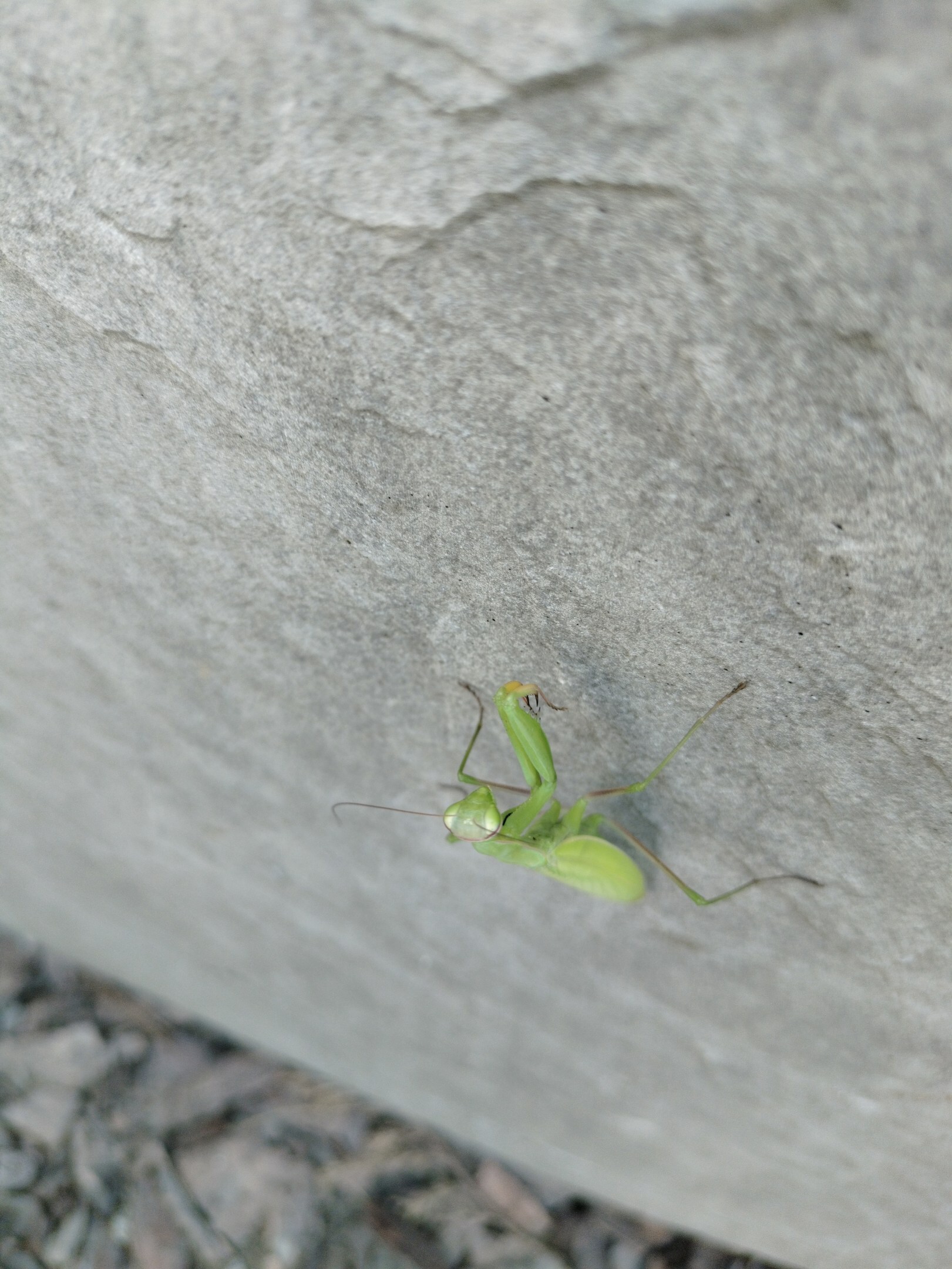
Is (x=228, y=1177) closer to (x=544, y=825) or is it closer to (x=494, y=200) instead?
(x=544, y=825)

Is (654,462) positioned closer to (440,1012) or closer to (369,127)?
(369,127)

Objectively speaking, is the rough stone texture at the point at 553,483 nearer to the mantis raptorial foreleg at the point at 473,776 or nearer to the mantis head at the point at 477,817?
the mantis raptorial foreleg at the point at 473,776

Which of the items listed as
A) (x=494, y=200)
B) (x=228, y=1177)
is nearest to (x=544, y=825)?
(x=494, y=200)

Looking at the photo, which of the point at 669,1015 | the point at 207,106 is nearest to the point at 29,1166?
the point at 669,1015

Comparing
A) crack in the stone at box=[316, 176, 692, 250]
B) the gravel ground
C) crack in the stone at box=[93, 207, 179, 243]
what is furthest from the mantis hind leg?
the gravel ground

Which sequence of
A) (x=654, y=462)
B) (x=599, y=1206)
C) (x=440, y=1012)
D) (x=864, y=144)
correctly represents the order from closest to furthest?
1. (x=864, y=144)
2. (x=654, y=462)
3. (x=440, y=1012)
4. (x=599, y=1206)

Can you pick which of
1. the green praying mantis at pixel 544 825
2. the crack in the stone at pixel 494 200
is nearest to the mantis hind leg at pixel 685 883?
the green praying mantis at pixel 544 825
